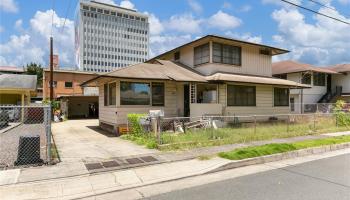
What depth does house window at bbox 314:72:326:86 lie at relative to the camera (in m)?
33.7

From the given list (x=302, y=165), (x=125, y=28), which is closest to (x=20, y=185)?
(x=302, y=165)

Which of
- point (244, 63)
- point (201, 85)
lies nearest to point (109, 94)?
point (201, 85)

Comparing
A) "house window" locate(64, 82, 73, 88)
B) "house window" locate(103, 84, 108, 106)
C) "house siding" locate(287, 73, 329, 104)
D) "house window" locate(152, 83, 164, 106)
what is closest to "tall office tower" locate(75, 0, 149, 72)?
"house window" locate(64, 82, 73, 88)

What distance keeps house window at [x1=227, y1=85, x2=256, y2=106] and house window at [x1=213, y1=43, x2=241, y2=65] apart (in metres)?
1.89

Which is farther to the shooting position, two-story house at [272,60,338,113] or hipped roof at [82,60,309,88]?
two-story house at [272,60,338,113]

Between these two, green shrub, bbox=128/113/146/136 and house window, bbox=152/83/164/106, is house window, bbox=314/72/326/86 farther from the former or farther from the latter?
green shrub, bbox=128/113/146/136

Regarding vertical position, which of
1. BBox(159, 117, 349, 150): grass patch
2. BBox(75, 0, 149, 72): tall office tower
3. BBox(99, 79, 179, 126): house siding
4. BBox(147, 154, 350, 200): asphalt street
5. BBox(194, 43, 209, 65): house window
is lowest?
BBox(147, 154, 350, 200): asphalt street

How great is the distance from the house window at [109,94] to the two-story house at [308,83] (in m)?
19.7

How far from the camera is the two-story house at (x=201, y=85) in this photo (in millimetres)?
16141

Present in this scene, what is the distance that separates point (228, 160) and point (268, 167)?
3.77 ft

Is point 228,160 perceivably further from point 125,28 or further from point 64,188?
point 125,28

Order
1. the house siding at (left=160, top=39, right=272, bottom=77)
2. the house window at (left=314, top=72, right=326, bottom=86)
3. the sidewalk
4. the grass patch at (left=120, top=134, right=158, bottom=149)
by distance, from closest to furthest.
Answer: the sidewalk → the grass patch at (left=120, top=134, right=158, bottom=149) → the house siding at (left=160, top=39, right=272, bottom=77) → the house window at (left=314, top=72, right=326, bottom=86)

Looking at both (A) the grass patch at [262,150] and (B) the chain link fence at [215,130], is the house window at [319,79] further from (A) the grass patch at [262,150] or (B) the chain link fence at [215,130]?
(A) the grass patch at [262,150]

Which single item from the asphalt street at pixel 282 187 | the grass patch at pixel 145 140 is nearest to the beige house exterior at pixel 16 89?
the grass patch at pixel 145 140
